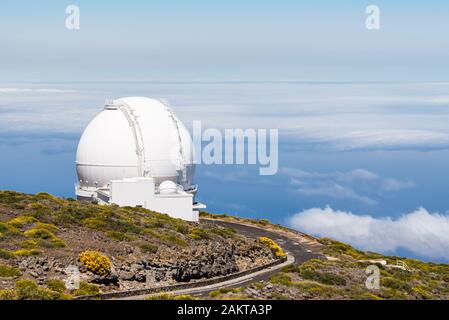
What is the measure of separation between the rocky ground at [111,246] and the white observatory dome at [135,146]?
8.09 meters

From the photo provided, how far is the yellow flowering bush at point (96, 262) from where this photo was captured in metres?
30.2

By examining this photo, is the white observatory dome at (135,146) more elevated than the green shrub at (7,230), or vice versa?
the white observatory dome at (135,146)

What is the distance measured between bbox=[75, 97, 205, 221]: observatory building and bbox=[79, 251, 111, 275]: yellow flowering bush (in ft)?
64.4

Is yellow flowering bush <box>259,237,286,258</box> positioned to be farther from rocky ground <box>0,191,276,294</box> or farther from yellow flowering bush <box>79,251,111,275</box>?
yellow flowering bush <box>79,251,111,275</box>

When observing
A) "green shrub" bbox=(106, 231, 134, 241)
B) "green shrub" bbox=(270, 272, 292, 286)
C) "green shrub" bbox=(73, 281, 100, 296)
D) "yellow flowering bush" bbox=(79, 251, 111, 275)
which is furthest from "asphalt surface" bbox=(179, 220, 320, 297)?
"green shrub" bbox=(106, 231, 134, 241)

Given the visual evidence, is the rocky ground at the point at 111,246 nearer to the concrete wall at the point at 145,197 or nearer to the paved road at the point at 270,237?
the paved road at the point at 270,237

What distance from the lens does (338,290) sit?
29906 mm

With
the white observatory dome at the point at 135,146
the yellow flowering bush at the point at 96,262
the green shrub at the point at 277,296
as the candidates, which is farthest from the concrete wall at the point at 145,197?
the green shrub at the point at 277,296

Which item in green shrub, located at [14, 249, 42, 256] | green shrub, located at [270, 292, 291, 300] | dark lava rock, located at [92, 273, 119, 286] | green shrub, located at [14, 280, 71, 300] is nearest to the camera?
green shrub, located at [14, 280, 71, 300]

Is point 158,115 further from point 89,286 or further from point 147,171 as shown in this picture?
point 89,286

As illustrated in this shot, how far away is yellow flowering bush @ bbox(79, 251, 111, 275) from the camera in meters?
30.2

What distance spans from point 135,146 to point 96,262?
23434mm
